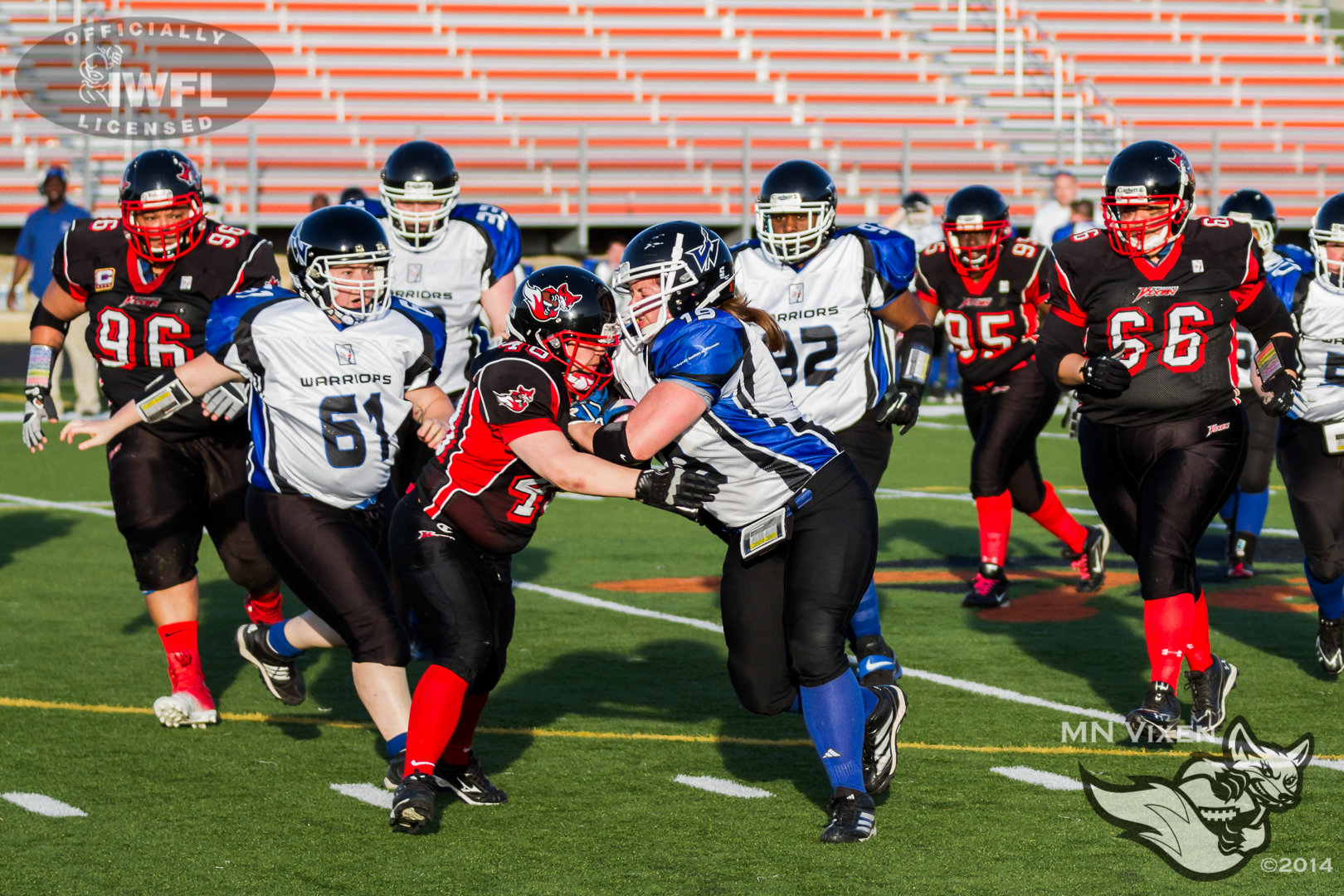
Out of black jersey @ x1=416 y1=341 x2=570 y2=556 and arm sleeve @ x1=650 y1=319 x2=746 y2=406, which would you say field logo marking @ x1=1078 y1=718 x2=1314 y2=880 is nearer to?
arm sleeve @ x1=650 y1=319 x2=746 y2=406

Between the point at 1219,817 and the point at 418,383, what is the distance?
2528mm

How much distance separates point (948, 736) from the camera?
5.39 metres

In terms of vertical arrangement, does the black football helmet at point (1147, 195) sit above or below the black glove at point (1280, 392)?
above

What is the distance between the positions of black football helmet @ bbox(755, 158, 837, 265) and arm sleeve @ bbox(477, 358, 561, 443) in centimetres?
208

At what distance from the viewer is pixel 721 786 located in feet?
15.9

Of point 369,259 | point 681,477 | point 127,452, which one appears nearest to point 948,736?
point 681,477

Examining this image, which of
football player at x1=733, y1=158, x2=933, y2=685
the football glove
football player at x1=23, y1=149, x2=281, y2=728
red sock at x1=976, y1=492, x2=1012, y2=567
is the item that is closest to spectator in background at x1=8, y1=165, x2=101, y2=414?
football player at x1=23, y1=149, x2=281, y2=728

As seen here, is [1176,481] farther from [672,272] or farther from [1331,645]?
[672,272]

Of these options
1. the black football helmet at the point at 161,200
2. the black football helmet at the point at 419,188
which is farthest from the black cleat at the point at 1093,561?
the black football helmet at the point at 161,200

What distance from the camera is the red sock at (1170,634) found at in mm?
5266

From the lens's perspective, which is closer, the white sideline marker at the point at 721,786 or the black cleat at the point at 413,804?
the black cleat at the point at 413,804

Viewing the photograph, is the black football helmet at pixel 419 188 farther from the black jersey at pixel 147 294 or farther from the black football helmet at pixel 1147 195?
the black football helmet at pixel 1147 195

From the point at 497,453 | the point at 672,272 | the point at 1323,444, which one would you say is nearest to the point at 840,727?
the point at 497,453

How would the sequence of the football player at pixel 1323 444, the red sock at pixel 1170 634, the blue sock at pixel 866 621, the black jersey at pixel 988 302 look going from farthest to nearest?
the black jersey at pixel 988 302, the football player at pixel 1323 444, the blue sock at pixel 866 621, the red sock at pixel 1170 634
